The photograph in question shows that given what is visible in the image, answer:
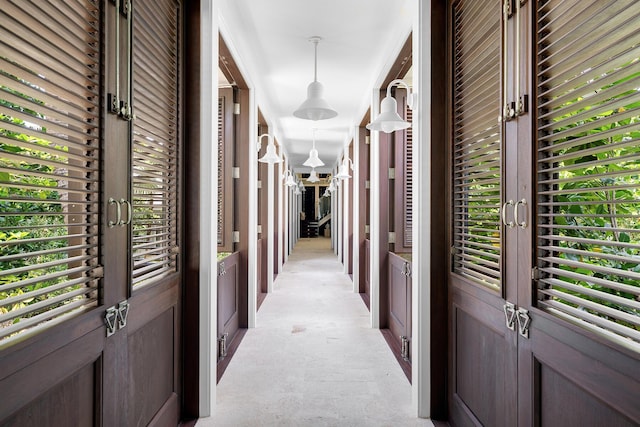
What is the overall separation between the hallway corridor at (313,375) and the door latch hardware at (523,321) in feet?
3.55

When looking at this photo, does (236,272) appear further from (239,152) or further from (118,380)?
(118,380)

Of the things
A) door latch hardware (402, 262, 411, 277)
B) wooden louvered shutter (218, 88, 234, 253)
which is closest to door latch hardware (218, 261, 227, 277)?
wooden louvered shutter (218, 88, 234, 253)

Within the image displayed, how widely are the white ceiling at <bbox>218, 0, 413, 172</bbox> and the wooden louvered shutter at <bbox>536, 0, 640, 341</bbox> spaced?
5.30 feet

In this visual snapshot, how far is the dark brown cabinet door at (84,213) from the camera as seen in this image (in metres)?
0.96

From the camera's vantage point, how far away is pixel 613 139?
118cm

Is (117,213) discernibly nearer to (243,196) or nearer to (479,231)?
(479,231)

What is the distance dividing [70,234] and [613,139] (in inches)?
66.7

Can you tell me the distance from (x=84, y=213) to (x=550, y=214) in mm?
1445

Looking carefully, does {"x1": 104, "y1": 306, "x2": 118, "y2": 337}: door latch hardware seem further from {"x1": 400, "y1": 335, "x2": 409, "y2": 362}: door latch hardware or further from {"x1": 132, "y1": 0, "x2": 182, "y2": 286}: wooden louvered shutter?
{"x1": 400, "y1": 335, "x2": 409, "y2": 362}: door latch hardware

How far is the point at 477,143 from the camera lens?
183cm

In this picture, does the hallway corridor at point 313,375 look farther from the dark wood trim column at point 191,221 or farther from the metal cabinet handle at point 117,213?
the metal cabinet handle at point 117,213

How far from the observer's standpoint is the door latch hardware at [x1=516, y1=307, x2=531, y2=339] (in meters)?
1.37

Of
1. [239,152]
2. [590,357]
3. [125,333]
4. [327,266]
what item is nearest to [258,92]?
[239,152]

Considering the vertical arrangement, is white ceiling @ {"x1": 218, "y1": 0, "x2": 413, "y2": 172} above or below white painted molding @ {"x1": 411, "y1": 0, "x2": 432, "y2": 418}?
above
